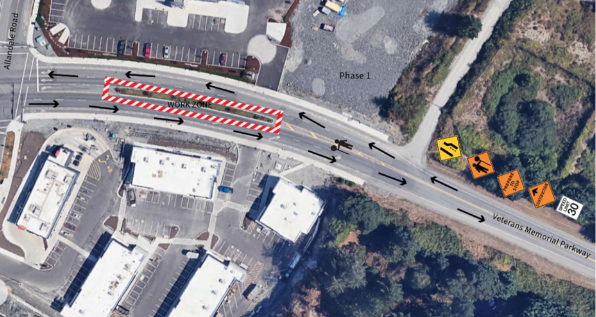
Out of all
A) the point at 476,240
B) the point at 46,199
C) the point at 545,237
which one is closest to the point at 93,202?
the point at 46,199

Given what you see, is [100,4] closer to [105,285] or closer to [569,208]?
[105,285]

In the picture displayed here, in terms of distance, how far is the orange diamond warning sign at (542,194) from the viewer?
95000 millimetres

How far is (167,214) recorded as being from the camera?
93375mm

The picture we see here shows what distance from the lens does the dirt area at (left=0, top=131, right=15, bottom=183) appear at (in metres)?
91.6

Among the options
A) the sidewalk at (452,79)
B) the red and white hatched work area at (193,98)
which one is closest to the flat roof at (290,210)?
the red and white hatched work area at (193,98)

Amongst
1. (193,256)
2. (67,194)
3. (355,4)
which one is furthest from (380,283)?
(67,194)

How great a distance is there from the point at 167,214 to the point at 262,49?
42.0 metres

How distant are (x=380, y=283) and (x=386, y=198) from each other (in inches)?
728

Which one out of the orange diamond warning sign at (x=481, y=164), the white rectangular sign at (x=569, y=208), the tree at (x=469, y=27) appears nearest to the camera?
the tree at (x=469, y=27)

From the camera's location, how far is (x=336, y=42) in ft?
305

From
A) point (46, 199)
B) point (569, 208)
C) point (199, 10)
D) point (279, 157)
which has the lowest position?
point (46, 199)

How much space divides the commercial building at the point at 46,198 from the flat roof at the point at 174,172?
15100mm

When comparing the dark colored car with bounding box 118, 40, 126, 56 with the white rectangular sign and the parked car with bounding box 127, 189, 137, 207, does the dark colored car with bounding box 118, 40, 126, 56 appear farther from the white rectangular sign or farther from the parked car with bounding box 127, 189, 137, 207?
the white rectangular sign

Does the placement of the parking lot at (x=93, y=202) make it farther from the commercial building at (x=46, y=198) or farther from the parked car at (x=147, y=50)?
the parked car at (x=147, y=50)
